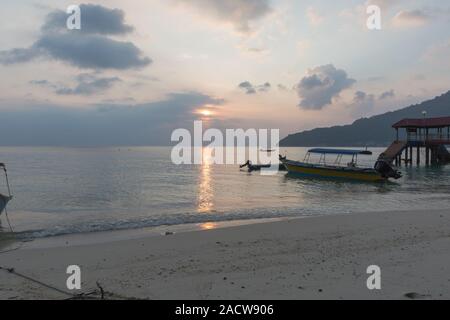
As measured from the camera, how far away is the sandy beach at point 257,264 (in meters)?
6.40

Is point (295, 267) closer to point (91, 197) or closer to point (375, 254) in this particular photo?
point (375, 254)

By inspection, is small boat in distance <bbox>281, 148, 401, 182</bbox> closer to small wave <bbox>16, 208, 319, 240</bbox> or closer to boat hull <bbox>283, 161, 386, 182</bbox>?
boat hull <bbox>283, 161, 386, 182</bbox>

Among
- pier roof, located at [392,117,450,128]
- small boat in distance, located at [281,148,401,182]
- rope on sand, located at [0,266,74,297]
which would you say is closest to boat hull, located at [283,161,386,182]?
small boat in distance, located at [281,148,401,182]

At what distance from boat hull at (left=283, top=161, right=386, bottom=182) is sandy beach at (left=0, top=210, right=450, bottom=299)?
26.5 metres

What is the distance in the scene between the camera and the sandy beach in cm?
640

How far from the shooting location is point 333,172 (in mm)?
41188

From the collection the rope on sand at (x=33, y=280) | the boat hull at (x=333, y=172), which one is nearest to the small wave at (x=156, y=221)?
the rope on sand at (x=33, y=280)

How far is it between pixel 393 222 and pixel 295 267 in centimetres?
752

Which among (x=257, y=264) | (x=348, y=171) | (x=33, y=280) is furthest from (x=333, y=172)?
(x=33, y=280)

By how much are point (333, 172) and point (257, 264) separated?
115 feet

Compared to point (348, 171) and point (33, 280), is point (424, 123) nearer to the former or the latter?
point (348, 171)

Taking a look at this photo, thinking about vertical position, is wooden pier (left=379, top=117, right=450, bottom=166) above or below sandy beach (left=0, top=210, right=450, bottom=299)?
above

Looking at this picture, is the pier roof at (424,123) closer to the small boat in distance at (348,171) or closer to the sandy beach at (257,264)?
the small boat in distance at (348,171)

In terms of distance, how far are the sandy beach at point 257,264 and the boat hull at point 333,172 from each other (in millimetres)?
26481
